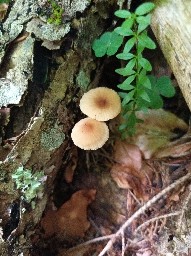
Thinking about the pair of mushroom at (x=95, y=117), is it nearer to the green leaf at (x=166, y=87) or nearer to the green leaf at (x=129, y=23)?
the green leaf at (x=166, y=87)

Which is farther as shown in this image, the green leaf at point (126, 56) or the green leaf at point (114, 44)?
the green leaf at point (114, 44)

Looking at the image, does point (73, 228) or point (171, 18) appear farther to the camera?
point (73, 228)

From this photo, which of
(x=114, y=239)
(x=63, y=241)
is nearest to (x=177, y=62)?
(x=114, y=239)

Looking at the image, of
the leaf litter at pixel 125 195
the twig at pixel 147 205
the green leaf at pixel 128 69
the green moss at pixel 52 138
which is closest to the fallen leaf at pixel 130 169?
the leaf litter at pixel 125 195

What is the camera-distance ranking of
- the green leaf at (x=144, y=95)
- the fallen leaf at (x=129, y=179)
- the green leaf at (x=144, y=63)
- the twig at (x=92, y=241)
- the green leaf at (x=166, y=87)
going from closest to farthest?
the green leaf at (x=144, y=63) → the green leaf at (x=144, y=95) → the green leaf at (x=166, y=87) → the twig at (x=92, y=241) → the fallen leaf at (x=129, y=179)

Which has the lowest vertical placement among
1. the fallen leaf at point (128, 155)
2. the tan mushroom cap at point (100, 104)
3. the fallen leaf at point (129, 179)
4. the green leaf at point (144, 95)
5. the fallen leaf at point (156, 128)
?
the fallen leaf at point (129, 179)

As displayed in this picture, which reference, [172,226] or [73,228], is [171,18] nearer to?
[172,226]

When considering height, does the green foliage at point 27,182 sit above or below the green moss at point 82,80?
below

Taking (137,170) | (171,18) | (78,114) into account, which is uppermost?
(171,18)
